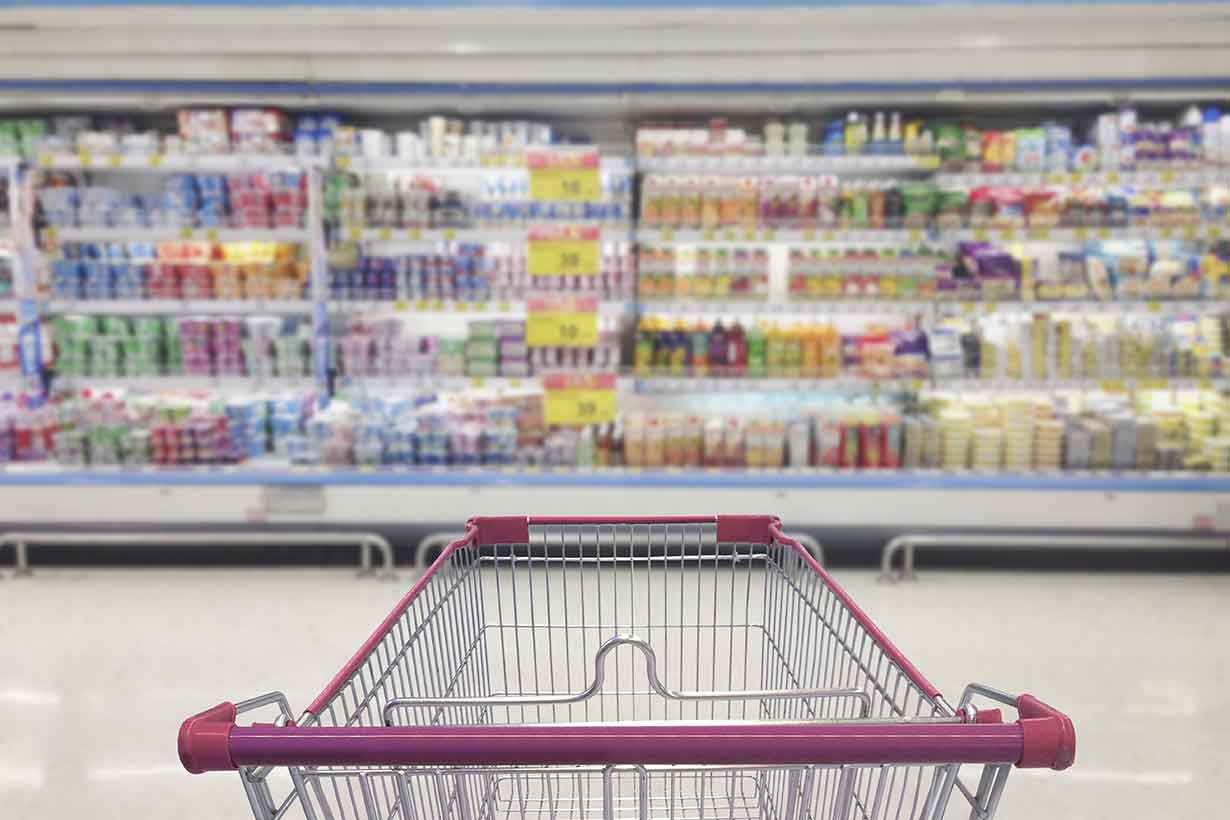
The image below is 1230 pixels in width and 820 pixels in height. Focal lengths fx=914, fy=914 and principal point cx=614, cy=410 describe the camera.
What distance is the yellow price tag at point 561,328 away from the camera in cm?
441

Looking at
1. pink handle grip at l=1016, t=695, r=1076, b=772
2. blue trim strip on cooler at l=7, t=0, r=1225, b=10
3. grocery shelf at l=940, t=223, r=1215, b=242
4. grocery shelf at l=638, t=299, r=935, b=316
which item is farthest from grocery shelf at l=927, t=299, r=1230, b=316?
pink handle grip at l=1016, t=695, r=1076, b=772

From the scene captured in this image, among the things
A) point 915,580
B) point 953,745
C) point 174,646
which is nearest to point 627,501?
point 915,580

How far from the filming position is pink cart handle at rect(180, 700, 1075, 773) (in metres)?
0.94

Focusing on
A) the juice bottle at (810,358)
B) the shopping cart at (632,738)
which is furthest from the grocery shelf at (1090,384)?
the shopping cart at (632,738)

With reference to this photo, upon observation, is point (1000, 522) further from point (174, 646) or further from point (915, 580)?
point (174, 646)

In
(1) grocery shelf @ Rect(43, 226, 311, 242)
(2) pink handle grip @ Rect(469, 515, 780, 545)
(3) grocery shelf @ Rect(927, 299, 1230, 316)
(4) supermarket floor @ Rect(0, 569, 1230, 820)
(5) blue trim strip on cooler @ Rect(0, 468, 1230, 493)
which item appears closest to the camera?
(2) pink handle grip @ Rect(469, 515, 780, 545)

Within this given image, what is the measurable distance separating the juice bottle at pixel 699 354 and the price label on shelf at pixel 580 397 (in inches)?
17.1

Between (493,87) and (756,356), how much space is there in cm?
190

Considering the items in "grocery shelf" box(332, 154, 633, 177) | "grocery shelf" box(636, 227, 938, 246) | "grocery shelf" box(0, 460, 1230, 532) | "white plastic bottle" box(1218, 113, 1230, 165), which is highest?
"white plastic bottle" box(1218, 113, 1230, 165)

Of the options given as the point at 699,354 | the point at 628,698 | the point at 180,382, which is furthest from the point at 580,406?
the point at 180,382

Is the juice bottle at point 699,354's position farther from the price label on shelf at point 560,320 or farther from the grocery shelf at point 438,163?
the grocery shelf at point 438,163

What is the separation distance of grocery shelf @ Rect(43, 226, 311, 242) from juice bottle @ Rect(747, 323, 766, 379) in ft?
7.65

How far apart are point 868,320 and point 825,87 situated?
1367mm

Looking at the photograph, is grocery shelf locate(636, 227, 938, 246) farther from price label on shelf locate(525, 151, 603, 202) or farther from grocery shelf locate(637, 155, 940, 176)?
price label on shelf locate(525, 151, 603, 202)
